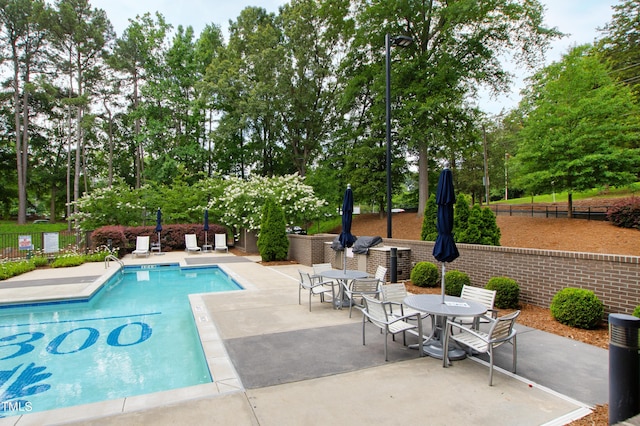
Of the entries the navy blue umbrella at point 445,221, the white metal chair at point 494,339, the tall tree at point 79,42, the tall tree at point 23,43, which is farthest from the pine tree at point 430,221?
the tall tree at point 23,43

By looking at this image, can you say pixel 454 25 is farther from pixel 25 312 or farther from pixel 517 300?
pixel 25 312

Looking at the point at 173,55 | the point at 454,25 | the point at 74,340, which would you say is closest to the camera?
the point at 74,340

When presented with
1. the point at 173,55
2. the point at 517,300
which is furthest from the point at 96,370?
the point at 173,55

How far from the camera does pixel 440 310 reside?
4555mm

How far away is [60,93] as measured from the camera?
30906mm

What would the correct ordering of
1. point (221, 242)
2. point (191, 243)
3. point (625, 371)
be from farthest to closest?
point (221, 242) → point (191, 243) → point (625, 371)

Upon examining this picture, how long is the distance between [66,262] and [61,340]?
9.65 metres

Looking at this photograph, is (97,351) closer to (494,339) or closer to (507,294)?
(494,339)

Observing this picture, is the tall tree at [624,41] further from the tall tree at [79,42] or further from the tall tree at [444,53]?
the tall tree at [79,42]

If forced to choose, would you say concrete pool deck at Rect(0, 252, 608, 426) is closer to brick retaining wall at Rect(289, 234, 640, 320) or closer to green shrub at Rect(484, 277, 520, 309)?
green shrub at Rect(484, 277, 520, 309)

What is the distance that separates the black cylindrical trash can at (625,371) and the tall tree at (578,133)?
49.9 ft

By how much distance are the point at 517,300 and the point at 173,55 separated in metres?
33.2

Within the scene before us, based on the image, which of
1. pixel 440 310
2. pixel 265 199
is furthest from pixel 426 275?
pixel 265 199

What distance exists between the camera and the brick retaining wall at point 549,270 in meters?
5.57
